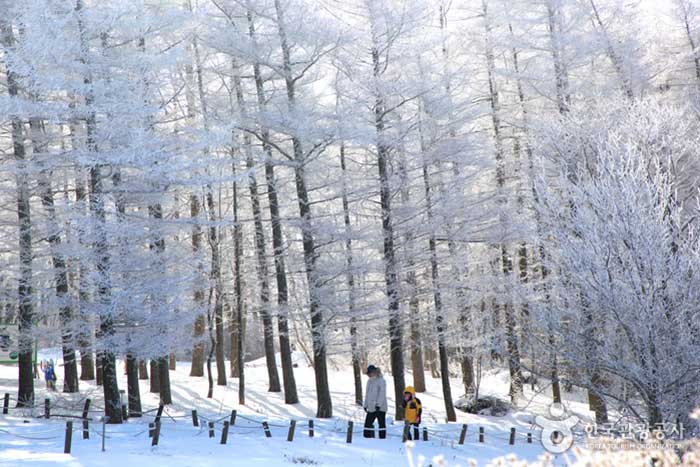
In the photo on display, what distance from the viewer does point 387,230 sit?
A: 17625 millimetres

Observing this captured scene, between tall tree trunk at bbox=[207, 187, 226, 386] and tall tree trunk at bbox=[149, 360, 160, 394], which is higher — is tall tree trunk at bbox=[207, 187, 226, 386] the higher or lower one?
the higher one

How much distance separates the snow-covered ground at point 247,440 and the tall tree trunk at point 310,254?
0.94 metres

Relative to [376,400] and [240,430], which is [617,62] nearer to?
A: [376,400]

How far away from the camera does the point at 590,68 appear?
66.3 feet

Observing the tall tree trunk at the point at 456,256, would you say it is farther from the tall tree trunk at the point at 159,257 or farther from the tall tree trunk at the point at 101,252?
the tall tree trunk at the point at 101,252

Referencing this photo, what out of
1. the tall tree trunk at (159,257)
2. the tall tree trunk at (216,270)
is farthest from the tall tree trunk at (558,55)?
the tall tree trunk at (159,257)

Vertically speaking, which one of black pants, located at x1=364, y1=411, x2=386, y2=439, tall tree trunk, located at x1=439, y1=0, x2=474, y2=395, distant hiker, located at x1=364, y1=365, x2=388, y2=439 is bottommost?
black pants, located at x1=364, y1=411, x2=386, y2=439

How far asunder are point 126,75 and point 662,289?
1066 cm

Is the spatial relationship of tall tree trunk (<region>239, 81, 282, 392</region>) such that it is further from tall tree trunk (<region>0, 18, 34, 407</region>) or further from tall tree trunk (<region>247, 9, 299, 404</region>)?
tall tree trunk (<region>0, 18, 34, 407</region>)

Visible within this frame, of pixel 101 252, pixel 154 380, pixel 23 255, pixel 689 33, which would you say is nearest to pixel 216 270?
pixel 154 380

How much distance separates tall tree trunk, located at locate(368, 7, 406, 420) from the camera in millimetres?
17125

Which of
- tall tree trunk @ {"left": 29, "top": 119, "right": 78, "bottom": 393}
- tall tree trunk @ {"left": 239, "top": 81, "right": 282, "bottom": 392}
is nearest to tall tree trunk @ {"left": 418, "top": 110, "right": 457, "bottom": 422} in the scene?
tall tree trunk @ {"left": 239, "top": 81, "right": 282, "bottom": 392}

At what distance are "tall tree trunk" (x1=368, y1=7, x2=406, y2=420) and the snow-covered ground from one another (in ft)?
5.90

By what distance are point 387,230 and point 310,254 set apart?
2.05 m
